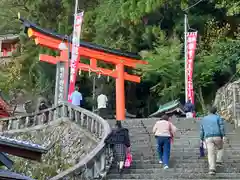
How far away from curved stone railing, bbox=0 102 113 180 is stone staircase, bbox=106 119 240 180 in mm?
340

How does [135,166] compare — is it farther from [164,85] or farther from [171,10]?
[171,10]

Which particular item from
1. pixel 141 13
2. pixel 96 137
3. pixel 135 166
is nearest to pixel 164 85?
pixel 141 13

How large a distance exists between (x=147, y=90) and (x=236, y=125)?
511 inches

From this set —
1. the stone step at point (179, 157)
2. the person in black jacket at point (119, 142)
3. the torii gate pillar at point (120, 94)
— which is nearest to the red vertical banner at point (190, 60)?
the torii gate pillar at point (120, 94)

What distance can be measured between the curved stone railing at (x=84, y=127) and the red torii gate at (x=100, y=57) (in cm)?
588

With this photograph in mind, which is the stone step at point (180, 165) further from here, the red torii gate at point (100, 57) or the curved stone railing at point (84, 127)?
the red torii gate at point (100, 57)

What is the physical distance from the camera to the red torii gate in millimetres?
24922

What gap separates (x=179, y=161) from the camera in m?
13.0

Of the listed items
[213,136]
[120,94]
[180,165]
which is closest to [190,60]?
[120,94]

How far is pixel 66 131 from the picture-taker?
1727cm

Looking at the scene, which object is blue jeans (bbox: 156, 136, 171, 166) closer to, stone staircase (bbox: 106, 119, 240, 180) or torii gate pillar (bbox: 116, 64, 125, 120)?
→ stone staircase (bbox: 106, 119, 240, 180)

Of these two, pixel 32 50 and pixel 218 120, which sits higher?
pixel 32 50

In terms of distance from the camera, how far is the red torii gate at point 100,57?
24922 millimetres

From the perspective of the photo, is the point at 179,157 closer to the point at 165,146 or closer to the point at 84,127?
the point at 165,146
